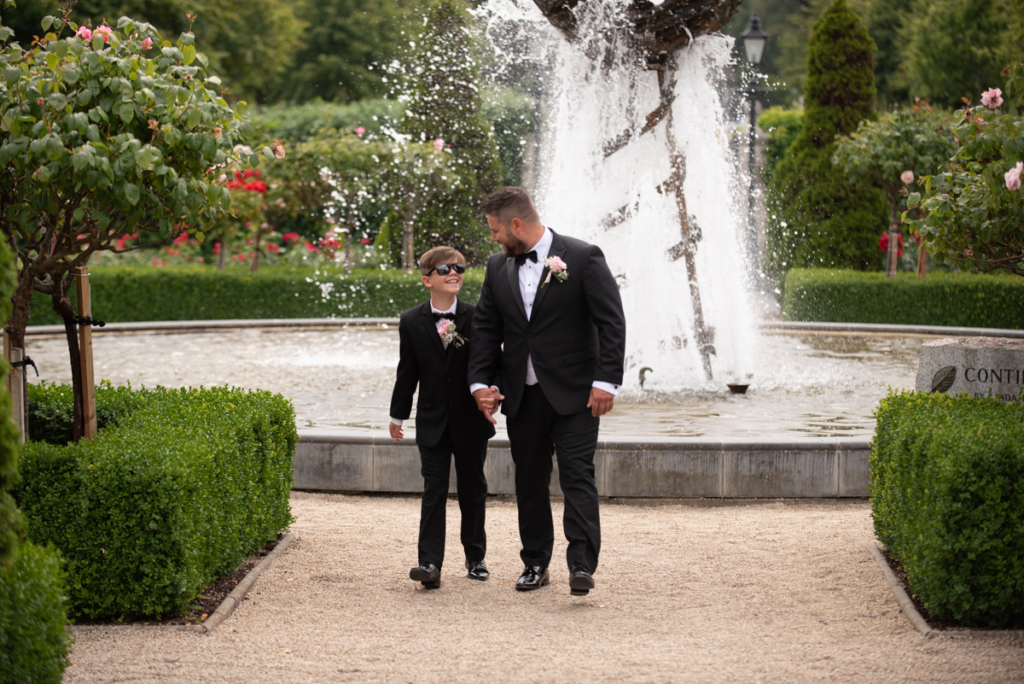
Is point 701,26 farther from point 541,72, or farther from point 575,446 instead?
point 575,446

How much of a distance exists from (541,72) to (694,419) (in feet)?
21.7

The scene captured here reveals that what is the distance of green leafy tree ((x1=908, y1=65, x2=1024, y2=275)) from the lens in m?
5.09

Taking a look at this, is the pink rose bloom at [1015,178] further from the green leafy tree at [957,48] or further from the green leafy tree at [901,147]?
the green leafy tree at [957,48]

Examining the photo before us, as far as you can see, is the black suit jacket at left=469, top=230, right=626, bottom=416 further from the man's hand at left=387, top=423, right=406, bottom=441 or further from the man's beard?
the man's hand at left=387, top=423, right=406, bottom=441

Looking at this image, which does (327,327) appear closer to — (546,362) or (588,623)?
(546,362)

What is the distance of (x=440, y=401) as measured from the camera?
4.47m

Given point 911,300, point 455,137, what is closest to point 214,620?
point 911,300

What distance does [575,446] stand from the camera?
13.8 feet

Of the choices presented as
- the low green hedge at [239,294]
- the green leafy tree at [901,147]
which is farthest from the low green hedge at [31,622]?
the green leafy tree at [901,147]

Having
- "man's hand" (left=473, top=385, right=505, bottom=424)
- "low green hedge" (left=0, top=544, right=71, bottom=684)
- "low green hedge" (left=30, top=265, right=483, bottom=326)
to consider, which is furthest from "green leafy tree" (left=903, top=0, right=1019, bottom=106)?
"low green hedge" (left=0, top=544, right=71, bottom=684)

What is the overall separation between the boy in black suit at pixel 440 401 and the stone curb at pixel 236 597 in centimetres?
72

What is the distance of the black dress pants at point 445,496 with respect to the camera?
445cm

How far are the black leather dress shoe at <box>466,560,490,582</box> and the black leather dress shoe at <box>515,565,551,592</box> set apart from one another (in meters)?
0.20

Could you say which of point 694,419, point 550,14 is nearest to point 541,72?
point 550,14
